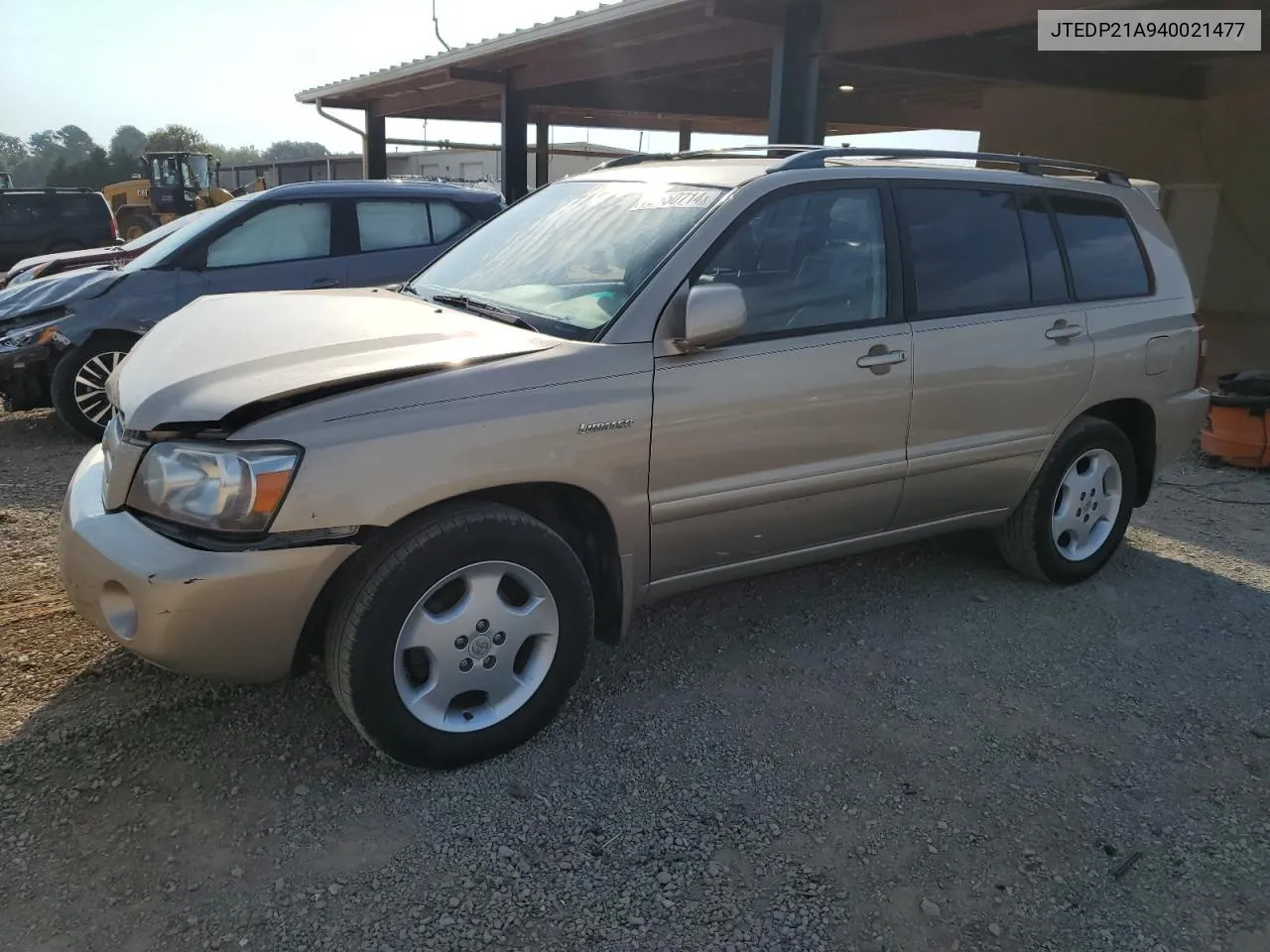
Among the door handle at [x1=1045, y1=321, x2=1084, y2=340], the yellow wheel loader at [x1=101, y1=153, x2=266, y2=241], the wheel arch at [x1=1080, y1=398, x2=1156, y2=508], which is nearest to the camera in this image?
the door handle at [x1=1045, y1=321, x2=1084, y2=340]

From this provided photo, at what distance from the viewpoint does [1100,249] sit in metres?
4.38

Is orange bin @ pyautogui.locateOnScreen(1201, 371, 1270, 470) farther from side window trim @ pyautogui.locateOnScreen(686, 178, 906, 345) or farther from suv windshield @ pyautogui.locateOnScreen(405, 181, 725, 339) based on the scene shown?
suv windshield @ pyautogui.locateOnScreen(405, 181, 725, 339)

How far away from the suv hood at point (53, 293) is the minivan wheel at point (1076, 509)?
6134 millimetres

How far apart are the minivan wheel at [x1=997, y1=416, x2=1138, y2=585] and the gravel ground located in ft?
1.52

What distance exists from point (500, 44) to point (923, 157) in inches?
363

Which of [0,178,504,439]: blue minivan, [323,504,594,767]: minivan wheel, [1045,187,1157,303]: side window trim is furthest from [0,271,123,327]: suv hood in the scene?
[1045,187,1157,303]: side window trim

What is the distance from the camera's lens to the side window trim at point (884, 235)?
3.25 m

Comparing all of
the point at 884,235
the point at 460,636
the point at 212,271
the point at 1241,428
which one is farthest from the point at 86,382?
the point at 1241,428

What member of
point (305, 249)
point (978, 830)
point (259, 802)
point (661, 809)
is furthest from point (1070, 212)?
point (305, 249)

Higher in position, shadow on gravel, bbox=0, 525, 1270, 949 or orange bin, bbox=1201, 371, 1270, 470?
orange bin, bbox=1201, 371, 1270, 470

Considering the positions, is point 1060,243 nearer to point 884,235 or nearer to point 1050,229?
point 1050,229

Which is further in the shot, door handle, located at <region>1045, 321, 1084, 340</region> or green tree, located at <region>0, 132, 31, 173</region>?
green tree, located at <region>0, 132, 31, 173</region>

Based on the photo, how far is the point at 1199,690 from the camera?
3.65m

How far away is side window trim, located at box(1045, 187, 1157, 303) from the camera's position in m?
4.22
